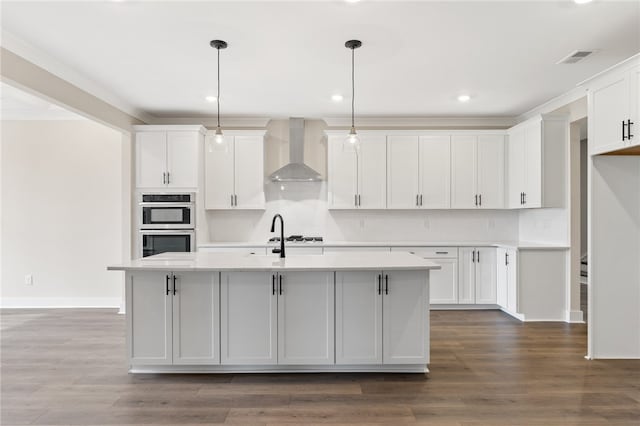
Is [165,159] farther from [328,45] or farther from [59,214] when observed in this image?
[328,45]

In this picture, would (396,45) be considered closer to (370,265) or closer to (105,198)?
(370,265)

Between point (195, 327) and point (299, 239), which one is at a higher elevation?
point (299, 239)

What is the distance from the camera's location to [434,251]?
18.2 ft

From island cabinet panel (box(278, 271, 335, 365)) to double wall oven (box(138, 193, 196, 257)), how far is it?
8.59 ft

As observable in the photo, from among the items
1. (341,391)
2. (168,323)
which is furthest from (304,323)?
(168,323)

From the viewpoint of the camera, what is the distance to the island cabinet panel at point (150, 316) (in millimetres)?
3244

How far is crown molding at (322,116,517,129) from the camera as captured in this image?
6008mm

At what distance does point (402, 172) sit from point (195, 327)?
3.68 meters

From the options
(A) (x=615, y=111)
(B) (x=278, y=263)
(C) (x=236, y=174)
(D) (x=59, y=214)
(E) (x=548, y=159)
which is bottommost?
(B) (x=278, y=263)

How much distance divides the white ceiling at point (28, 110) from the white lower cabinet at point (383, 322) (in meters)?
4.55

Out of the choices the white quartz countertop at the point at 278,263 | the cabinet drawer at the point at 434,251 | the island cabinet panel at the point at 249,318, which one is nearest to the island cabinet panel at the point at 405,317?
the white quartz countertop at the point at 278,263

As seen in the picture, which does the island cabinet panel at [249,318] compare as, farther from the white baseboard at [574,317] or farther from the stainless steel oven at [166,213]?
the white baseboard at [574,317]

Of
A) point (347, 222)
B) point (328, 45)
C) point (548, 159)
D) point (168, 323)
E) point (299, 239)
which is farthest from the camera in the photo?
point (347, 222)

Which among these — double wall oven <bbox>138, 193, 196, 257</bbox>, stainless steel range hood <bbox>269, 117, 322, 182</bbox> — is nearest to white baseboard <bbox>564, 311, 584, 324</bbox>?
stainless steel range hood <bbox>269, 117, 322, 182</bbox>
